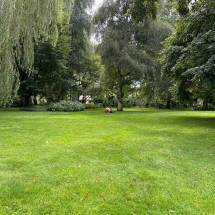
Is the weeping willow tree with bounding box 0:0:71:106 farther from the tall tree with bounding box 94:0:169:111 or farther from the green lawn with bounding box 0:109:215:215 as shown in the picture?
the tall tree with bounding box 94:0:169:111

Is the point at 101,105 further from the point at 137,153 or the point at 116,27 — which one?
the point at 137,153

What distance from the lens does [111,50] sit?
14836mm

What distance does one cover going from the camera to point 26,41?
7.36m

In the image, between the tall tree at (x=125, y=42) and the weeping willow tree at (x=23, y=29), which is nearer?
the weeping willow tree at (x=23, y=29)

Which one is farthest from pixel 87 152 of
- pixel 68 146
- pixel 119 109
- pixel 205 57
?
pixel 119 109

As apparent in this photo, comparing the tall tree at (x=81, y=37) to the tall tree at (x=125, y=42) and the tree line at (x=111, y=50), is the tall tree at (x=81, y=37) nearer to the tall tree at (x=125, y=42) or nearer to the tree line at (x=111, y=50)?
the tree line at (x=111, y=50)

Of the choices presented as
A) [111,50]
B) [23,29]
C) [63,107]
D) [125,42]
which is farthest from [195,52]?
[63,107]

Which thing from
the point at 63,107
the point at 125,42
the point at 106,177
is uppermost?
the point at 125,42

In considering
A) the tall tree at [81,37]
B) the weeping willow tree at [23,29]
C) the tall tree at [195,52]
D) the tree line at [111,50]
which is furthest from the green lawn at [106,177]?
the tall tree at [81,37]

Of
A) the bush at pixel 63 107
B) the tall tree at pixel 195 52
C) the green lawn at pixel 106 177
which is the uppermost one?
the tall tree at pixel 195 52

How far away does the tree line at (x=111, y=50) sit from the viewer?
7020mm

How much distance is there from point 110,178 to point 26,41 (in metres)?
6.04

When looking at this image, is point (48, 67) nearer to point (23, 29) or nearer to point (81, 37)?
point (81, 37)

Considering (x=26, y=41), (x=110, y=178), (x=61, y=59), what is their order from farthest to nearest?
(x=61, y=59) < (x=26, y=41) < (x=110, y=178)
